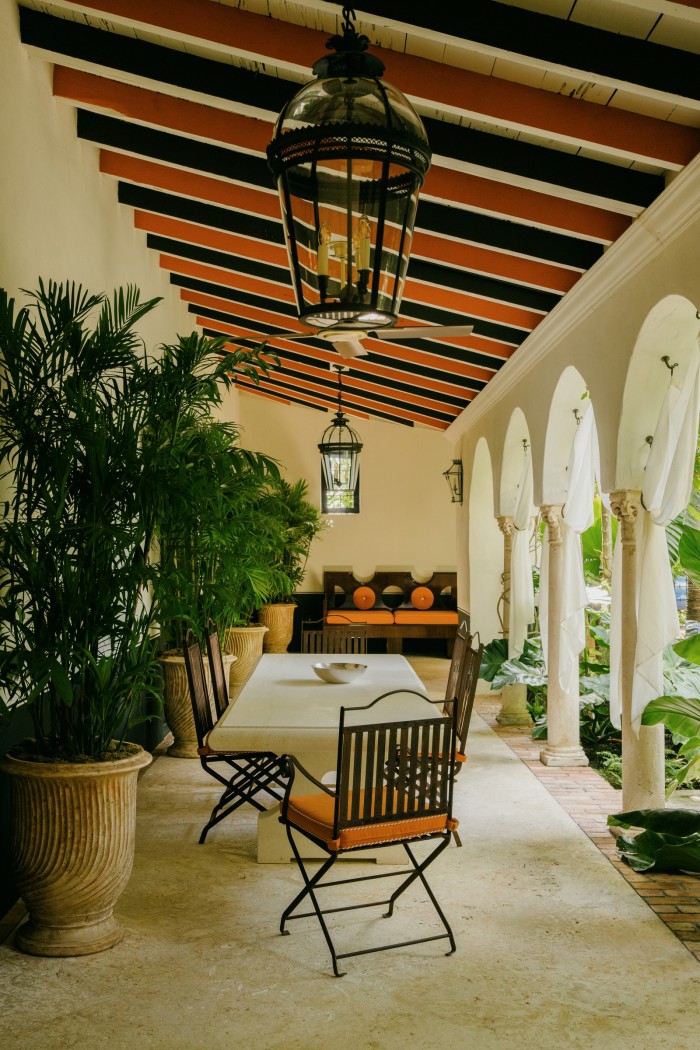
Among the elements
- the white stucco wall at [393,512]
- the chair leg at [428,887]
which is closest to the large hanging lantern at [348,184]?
the chair leg at [428,887]

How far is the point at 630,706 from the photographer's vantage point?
510 centimetres

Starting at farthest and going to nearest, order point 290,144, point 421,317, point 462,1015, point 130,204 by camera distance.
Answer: point 421,317 → point 130,204 → point 462,1015 → point 290,144

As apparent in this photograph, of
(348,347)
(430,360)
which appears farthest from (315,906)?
(430,360)

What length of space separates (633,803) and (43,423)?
3642 millimetres

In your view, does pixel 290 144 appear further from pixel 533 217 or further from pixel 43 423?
pixel 533 217

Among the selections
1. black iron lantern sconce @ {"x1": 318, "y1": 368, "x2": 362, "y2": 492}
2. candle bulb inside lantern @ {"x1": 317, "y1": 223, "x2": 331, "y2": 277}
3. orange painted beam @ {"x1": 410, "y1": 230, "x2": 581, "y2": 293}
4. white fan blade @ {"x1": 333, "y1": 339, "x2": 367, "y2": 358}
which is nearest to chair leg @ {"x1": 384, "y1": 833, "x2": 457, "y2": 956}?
white fan blade @ {"x1": 333, "y1": 339, "x2": 367, "y2": 358}

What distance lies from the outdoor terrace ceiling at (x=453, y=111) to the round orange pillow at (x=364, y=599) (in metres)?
7.31

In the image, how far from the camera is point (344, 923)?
388cm

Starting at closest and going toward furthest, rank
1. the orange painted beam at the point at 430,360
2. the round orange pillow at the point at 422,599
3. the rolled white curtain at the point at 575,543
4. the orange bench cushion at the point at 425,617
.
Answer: the rolled white curtain at the point at 575,543 < the orange painted beam at the point at 430,360 < the orange bench cushion at the point at 425,617 < the round orange pillow at the point at 422,599

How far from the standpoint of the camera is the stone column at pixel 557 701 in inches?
270

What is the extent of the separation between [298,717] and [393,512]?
9.66 meters

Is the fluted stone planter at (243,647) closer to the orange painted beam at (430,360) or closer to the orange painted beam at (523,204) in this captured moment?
the orange painted beam at (430,360)

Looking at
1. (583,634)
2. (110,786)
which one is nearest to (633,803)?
(583,634)

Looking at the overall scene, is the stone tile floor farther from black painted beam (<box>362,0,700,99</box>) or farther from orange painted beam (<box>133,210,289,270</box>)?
orange painted beam (<box>133,210,289,270</box>)
